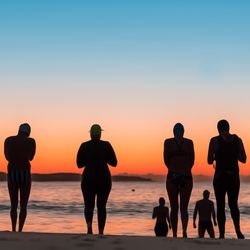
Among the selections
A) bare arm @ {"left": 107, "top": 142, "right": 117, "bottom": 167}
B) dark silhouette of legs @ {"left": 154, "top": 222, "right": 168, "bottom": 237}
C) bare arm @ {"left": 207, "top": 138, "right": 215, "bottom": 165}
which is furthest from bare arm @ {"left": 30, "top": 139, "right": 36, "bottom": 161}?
dark silhouette of legs @ {"left": 154, "top": 222, "right": 168, "bottom": 237}

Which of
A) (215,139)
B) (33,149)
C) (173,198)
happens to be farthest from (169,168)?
(33,149)

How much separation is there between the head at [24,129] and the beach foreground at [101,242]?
2.41m

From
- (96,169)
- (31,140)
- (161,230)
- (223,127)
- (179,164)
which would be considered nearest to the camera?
(223,127)

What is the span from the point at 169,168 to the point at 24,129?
260 centimetres

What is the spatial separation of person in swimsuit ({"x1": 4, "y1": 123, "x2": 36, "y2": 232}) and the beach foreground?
6.37 feet

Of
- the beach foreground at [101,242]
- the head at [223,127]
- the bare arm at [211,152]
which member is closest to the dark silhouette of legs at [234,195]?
the bare arm at [211,152]

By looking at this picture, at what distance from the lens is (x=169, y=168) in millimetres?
9406

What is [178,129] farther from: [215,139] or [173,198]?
[173,198]

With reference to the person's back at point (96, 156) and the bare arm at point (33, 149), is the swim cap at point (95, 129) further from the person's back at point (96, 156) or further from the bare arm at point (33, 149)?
the bare arm at point (33, 149)

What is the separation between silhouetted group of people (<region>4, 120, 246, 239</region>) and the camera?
9047 mm

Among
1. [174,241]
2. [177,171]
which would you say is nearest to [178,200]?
[177,171]

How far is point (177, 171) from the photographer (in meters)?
9.30

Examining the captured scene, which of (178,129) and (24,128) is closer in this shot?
(178,129)

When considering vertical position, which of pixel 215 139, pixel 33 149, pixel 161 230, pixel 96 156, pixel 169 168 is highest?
pixel 215 139
